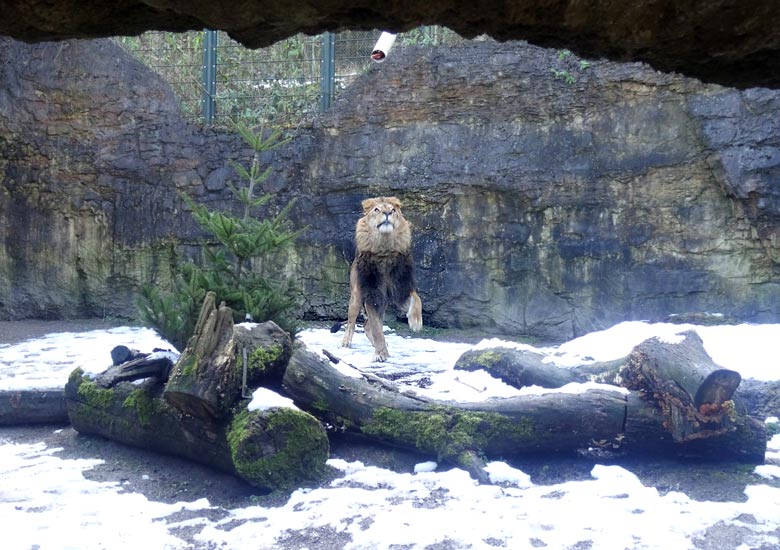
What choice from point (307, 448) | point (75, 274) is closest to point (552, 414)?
point (307, 448)

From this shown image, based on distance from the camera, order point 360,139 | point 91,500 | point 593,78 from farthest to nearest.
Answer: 1. point 360,139
2. point 593,78
3. point 91,500

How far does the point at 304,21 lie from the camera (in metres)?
1.55

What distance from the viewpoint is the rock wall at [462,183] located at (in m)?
10.2

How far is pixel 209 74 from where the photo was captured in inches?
496

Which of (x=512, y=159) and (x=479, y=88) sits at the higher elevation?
(x=479, y=88)

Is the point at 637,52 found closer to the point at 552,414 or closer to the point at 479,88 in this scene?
the point at 552,414

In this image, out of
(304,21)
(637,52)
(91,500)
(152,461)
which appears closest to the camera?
(304,21)

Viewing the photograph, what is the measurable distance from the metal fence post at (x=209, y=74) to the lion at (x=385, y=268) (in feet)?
14.1

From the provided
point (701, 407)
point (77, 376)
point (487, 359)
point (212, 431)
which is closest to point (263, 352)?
point (212, 431)

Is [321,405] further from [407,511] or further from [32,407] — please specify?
[32,407]

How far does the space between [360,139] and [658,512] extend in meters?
8.28

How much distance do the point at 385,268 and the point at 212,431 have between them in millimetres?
4621

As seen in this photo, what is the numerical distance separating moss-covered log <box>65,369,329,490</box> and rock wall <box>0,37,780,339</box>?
6.16 metres

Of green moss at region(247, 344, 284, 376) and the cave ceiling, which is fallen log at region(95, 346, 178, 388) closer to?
green moss at region(247, 344, 284, 376)
